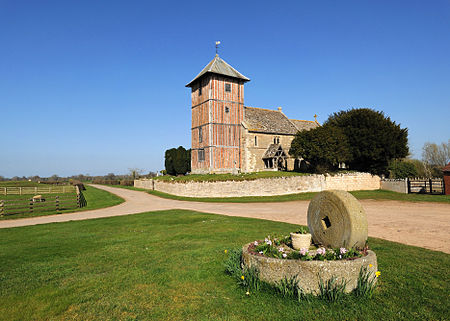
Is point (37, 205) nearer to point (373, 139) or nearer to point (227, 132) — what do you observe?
point (227, 132)

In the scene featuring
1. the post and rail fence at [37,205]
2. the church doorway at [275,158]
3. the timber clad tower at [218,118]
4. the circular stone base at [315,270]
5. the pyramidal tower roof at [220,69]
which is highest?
the pyramidal tower roof at [220,69]

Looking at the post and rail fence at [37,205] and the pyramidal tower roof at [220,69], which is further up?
the pyramidal tower roof at [220,69]

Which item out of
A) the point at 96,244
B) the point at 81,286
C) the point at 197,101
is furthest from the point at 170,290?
the point at 197,101

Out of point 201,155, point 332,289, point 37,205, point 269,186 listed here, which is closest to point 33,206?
point 37,205

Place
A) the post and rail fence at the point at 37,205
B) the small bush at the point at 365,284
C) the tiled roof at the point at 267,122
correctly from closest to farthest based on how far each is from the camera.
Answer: the small bush at the point at 365,284
the post and rail fence at the point at 37,205
the tiled roof at the point at 267,122

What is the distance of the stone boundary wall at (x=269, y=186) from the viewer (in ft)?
98.1

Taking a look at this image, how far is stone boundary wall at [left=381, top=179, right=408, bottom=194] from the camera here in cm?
3241

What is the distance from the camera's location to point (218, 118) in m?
39.3

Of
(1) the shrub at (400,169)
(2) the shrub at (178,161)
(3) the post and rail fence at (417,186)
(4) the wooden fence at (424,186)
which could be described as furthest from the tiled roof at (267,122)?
(2) the shrub at (178,161)

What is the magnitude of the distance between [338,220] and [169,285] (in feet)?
13.8

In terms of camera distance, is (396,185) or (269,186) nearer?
(269,186)

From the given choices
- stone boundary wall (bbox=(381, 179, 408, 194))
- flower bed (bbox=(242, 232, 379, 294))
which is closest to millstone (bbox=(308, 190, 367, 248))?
flower bed (bbox=(242, 232, 379, 294))

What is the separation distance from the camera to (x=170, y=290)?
5.79 meters

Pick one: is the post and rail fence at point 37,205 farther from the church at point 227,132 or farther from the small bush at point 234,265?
the small bush at point 234,265
